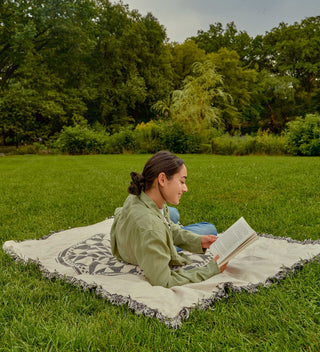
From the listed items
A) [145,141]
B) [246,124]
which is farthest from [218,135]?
[246,124]

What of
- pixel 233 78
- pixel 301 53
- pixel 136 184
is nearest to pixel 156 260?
pixel 136 184

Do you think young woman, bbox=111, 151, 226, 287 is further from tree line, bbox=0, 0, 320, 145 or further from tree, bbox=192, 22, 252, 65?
tree, bbox=192, 22, 252, 65

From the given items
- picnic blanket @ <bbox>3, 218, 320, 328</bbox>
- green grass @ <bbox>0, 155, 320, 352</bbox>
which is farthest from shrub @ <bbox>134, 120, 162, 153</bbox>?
picnic blanket @ <bbox>3, 218, 320, 328</bbox>

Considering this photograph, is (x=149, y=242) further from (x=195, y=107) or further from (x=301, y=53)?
(x=301, y=53)

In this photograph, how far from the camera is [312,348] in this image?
1.52m

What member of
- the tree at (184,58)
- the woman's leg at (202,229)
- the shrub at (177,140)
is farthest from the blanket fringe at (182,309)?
the tree at (184,58)

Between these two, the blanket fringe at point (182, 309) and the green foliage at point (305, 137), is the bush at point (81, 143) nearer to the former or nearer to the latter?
the green foliage at point (305, 137)

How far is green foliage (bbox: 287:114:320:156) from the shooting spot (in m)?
12.4

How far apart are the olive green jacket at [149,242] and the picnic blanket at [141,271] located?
86mm

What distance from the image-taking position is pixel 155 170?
241 centimetres

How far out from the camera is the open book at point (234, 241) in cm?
224

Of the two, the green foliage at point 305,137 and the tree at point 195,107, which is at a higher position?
the tree at point 195,107

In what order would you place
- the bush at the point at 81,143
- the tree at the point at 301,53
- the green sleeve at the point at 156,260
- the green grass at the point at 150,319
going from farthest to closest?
1. the tree at the point at 301,53
2. the bush at the point at 81,143
3. the green sleeve at the point at 156,260
4. the green grass at the point at 150,319

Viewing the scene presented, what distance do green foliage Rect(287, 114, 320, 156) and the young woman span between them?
1132 cm
